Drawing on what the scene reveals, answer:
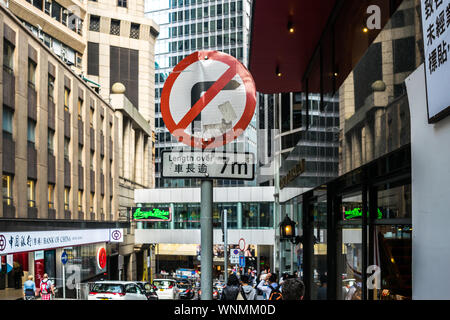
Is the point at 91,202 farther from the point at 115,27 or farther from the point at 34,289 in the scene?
the point at 115,27

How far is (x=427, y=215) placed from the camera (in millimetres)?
5211

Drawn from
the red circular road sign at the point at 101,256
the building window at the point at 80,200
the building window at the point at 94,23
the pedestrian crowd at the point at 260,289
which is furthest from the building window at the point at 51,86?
the building window at the point at 94,23

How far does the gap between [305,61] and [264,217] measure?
34763 mm

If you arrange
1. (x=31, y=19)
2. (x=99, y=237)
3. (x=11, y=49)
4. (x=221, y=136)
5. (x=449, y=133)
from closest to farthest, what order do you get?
(x=221, y=136) < (x=449, y=133) < (x=11, y=49) < (x=99, y=237) < (x=31, y=19)

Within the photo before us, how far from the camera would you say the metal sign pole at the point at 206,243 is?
362 cm

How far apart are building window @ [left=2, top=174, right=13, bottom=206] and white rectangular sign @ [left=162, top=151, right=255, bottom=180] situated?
2166 cm

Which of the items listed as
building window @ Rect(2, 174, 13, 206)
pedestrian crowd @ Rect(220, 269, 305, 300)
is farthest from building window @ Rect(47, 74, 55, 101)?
pedestrian crowd @ Rect(220, 269, 305, 300)

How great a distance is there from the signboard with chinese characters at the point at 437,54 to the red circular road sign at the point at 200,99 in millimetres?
1620

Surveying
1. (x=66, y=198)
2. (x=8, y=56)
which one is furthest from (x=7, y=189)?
(x=66, y=198)

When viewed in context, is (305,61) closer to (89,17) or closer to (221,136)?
(221,136)

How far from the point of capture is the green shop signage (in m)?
44.6

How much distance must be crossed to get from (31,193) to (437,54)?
25492 mm
